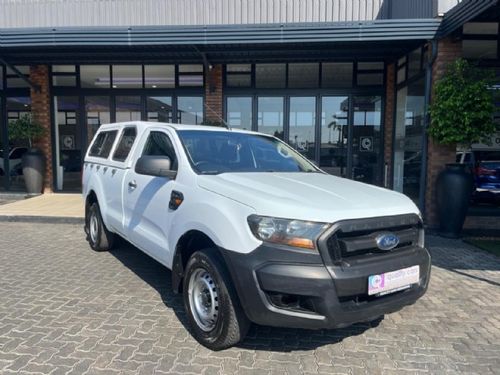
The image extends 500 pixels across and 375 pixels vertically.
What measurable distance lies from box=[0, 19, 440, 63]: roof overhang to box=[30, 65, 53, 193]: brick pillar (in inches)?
40.4

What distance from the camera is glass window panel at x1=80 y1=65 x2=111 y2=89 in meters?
11.7

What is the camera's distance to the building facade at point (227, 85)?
992 centimetres

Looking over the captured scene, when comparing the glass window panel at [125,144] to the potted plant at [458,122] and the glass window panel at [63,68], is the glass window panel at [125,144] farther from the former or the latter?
the glass window panel at [63,68]

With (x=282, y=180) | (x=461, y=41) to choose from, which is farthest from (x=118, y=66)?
(x=282, y=180)

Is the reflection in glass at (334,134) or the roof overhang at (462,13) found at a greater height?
the roof overhang at (462,13)

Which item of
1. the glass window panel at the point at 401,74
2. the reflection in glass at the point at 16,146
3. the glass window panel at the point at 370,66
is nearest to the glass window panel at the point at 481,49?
the glass window panel at the point at 401,74

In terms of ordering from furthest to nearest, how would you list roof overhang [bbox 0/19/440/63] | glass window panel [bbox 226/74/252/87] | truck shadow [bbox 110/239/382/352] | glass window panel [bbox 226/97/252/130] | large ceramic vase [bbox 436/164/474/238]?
glass window panel [bbox 226/97/252/130] < glass window panel [bbox 226/74/252/87] < roof overhang [bbox 0/19/440/63] < large ceramic vase [bbox 436/164/474/238] < truck shadow [bbox 110/239/382/352]

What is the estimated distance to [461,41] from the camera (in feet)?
24.8

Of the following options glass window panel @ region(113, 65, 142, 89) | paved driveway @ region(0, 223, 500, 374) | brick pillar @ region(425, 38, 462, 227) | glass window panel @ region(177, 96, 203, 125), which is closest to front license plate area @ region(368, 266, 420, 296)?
paved driveway @ region(0, 223, 500, 374)

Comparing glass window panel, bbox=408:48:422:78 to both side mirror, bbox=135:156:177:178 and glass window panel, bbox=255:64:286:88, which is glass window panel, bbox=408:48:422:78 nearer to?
glass window panel, bbox=255:64:286:88

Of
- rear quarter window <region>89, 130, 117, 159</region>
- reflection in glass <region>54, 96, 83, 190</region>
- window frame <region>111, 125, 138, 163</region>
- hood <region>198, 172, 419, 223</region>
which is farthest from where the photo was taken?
reflection in glass <region>54, 96, 83, 190</region>

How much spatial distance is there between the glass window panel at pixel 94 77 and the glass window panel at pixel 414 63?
8.35m

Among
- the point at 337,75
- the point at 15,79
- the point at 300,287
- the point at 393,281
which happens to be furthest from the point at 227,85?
the point at 300,287

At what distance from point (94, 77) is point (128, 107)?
1.33 meters
